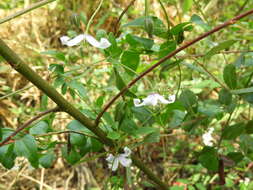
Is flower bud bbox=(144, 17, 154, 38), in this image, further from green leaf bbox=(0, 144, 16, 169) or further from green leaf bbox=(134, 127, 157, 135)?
green leaf bbox=(0, 144, 16, 169)

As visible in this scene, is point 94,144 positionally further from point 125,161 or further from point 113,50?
point 113,50

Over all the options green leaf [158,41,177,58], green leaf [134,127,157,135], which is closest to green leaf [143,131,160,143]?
green leaf [134,127,157,135]

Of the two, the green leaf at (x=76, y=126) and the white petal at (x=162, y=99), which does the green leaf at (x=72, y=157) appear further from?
the white petal at (x=162, y=99)

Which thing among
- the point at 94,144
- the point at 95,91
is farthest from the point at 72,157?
the point at 95,91

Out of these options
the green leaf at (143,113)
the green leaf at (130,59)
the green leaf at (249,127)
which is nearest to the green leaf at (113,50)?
the green leaf at (130,59)

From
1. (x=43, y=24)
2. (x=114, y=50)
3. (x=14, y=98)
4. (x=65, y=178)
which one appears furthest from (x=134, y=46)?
(x=43, y=24)

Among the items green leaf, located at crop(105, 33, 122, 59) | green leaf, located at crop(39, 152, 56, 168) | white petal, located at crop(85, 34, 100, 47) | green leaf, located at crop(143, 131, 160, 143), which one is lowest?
green leaf, located at crop(39, 152, 56, 168)
